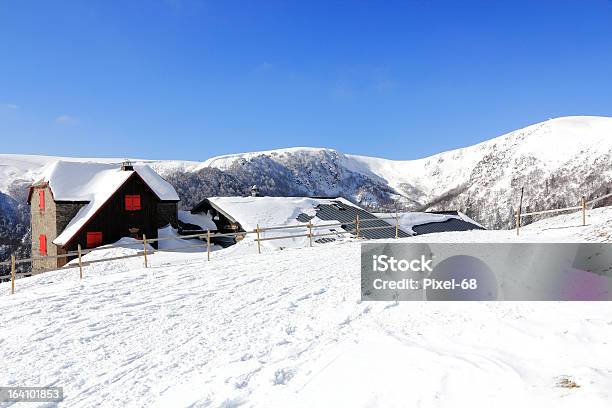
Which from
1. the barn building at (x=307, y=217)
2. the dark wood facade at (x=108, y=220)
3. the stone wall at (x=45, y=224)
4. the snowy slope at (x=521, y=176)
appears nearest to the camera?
the dark wood facade at (x=108, y=220)

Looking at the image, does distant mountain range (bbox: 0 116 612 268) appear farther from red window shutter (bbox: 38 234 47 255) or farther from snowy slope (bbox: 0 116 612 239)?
red window shutter (bbox: 38 234 47 255)

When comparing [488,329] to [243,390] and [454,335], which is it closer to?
[454,335]

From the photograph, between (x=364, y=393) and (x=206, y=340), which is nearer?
(x=364, y=393)

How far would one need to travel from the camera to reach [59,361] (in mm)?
7145

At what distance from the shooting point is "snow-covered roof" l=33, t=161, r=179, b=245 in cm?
3095

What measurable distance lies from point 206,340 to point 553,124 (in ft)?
762

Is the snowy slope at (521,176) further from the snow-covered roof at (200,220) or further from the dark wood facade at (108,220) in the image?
the dark wood facade at (108,220)

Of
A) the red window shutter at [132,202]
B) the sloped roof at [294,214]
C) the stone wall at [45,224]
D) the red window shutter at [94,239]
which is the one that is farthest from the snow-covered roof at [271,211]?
the stone wall at [45,224]

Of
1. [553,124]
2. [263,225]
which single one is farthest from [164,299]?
[553,124]

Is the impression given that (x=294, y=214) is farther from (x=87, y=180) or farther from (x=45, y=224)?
(x=45, y=224)

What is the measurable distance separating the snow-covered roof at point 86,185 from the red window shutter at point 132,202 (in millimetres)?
1342

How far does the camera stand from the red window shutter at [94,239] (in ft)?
99.7

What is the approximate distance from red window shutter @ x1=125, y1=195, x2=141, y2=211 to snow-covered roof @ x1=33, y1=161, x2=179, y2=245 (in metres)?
1.34

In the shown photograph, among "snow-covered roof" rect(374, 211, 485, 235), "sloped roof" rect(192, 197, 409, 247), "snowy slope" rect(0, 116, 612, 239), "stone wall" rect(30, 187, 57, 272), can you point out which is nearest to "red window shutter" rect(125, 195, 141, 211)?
"stone wall" rect(30, 187, 57, 272)
